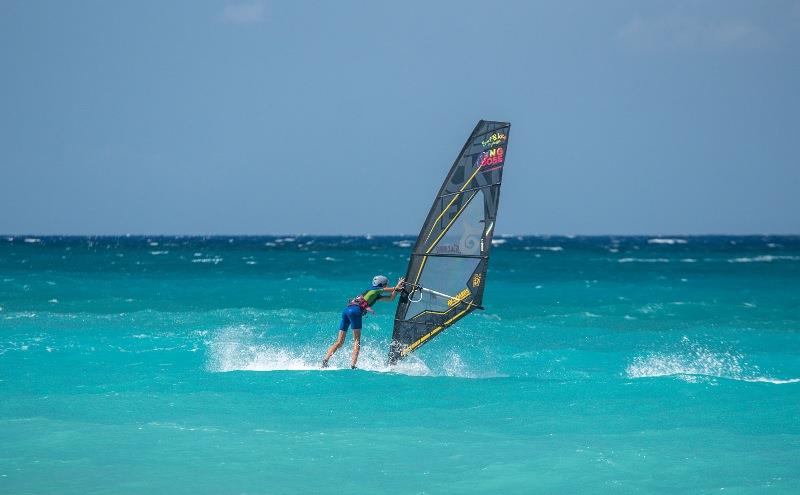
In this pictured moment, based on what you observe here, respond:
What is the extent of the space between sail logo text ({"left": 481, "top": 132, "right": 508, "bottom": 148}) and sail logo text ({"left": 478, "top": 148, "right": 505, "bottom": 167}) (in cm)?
7

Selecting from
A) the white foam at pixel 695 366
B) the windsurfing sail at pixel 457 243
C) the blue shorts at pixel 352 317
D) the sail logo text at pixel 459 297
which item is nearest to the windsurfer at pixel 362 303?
the blue shorts at pixel 352 317

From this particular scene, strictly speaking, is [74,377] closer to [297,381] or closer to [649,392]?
[297,381]

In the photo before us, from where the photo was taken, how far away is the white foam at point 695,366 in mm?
11922

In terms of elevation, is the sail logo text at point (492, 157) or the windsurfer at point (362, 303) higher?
the sail logo text at point (492, 157)

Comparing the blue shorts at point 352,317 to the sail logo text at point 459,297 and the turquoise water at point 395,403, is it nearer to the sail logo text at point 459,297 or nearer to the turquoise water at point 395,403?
the turquoise water at point 395,403

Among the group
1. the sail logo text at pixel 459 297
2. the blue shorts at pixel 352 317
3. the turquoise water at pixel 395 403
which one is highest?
the sail logo text at pixel 459 297

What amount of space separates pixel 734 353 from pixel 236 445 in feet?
29.9

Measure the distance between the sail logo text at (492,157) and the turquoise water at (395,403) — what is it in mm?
2619

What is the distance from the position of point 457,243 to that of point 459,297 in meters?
0.67

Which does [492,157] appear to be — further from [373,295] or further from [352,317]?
[352,317]

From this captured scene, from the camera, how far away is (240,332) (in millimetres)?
15859

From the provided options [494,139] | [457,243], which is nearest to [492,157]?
[494,139]

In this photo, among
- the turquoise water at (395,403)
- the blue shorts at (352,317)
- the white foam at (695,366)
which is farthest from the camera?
the white foam at (695,366)

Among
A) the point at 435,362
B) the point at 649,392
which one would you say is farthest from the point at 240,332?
the point at 649,392
